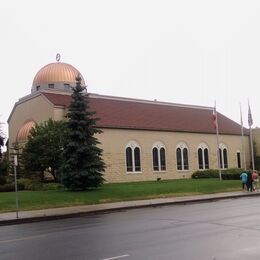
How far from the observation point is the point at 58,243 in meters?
12.1

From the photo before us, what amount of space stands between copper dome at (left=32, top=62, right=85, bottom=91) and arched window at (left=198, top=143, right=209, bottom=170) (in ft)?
59.9

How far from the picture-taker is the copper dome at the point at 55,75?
60469 mm

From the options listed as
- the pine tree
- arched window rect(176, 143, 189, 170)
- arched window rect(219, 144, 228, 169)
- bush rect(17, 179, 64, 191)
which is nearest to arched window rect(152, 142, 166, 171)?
arched window rect(176, 143, 189, 170)

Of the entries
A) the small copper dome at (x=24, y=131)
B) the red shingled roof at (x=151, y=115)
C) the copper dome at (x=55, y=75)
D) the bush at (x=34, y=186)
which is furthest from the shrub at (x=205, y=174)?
the bush at (x=34, y=186)

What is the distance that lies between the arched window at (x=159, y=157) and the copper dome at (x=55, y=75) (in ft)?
45.3

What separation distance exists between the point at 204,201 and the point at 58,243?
17.8 metres

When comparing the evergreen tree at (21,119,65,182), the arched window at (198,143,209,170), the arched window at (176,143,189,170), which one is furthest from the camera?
the arched window at (198,143,209,170)

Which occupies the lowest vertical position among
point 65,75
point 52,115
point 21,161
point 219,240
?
point 219,240

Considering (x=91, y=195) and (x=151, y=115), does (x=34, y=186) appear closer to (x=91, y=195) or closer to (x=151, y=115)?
(x=91, y=195)

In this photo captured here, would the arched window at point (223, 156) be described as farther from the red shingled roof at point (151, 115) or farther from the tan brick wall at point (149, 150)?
the red shingled roof at point (151, 115)

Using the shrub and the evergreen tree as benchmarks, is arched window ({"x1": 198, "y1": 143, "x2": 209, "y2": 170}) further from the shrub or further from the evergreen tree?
the evergreen tree

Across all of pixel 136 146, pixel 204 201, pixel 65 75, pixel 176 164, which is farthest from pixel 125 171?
pixel 204 201

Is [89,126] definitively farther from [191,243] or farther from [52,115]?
[191,243]

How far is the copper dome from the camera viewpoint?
60.5 meters
